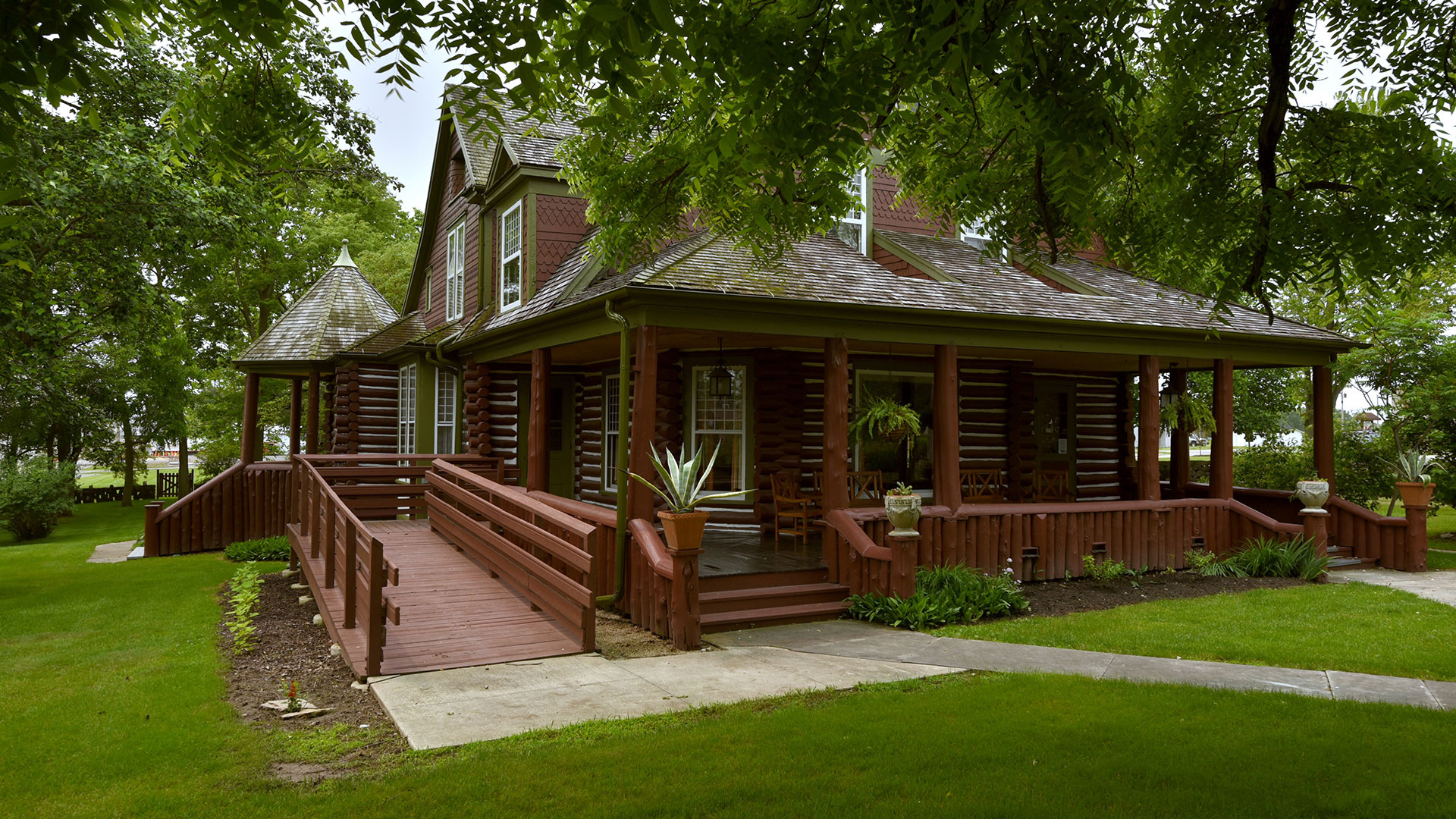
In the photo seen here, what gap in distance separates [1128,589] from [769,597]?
4.86 metres

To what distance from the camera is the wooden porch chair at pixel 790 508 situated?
39.3 ft

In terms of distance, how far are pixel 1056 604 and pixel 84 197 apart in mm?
13248

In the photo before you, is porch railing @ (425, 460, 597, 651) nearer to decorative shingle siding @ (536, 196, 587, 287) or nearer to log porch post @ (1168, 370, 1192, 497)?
decorative shingle siding @ (536, 196, 587, 287)

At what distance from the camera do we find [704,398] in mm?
13828

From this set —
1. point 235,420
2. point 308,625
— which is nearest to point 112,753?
point 308,625

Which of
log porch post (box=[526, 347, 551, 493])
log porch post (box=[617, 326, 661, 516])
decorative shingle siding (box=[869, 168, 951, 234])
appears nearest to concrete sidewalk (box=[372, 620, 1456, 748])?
log porch post (box=[617, 326, 661, 516])

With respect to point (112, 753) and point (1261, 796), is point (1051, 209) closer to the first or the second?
point (1261, 796)

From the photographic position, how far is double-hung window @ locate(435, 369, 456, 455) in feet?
57.3

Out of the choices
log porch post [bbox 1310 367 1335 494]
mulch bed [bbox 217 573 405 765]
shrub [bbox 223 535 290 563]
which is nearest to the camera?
mulch bed [bbox 217 573 405 765]

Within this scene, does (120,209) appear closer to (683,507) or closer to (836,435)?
(683,507)

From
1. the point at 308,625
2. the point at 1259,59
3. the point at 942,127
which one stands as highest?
the point at 1259,59

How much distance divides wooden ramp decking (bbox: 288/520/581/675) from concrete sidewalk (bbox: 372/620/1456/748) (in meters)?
0.30

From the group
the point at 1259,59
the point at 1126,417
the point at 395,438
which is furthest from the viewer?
the point at 395,438

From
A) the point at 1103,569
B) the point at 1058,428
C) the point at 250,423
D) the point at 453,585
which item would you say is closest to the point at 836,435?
the point at 1103,569
